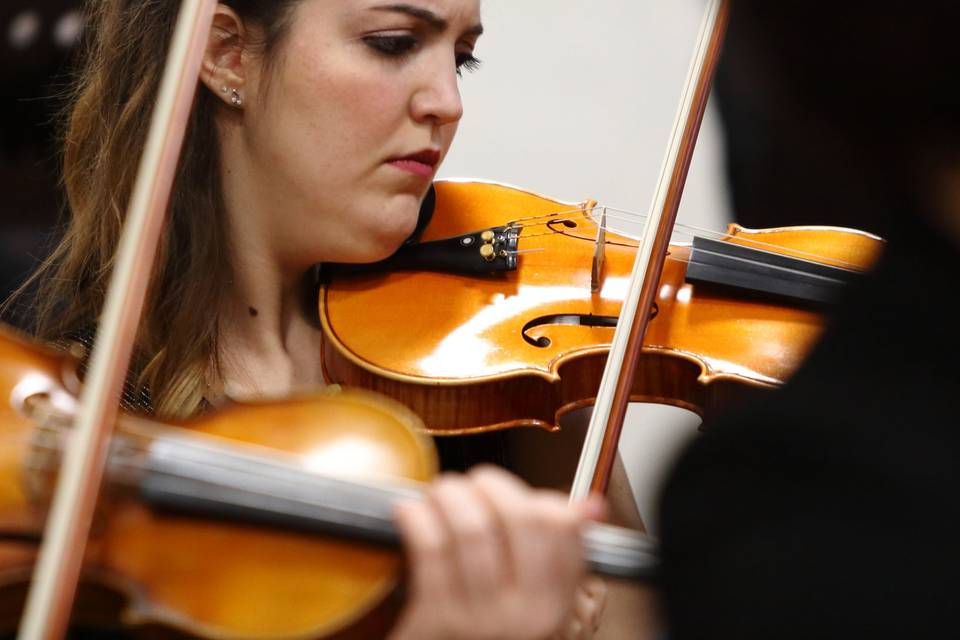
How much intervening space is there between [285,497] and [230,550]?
4 cm

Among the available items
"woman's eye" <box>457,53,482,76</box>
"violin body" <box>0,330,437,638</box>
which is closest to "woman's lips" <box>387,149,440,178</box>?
"woman's eye" <box>457,53,482,76</box>

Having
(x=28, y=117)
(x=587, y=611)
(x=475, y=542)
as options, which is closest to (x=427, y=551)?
(x=475, y=542)

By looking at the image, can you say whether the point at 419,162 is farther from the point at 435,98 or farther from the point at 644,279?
the point at 644,279

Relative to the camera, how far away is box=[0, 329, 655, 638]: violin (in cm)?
54

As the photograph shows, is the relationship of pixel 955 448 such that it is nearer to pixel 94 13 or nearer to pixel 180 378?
pixel 180 378

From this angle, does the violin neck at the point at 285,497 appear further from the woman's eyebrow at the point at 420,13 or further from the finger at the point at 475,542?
the woman's eyebrow at the point at 420,13

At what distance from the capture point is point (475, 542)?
0.52m

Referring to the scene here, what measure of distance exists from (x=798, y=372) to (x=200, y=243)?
0.79m

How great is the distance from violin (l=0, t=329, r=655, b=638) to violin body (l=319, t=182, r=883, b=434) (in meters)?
0.32

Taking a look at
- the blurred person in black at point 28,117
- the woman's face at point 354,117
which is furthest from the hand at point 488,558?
the blurred person in black at point 28,117

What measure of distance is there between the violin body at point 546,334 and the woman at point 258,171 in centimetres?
7

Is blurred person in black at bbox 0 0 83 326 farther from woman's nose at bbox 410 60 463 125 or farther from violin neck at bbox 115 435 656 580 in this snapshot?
violin neck at bbox 115 435 656 580

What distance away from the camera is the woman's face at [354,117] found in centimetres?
96

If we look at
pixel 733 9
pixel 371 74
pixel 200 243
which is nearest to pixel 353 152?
pixel 371 74
